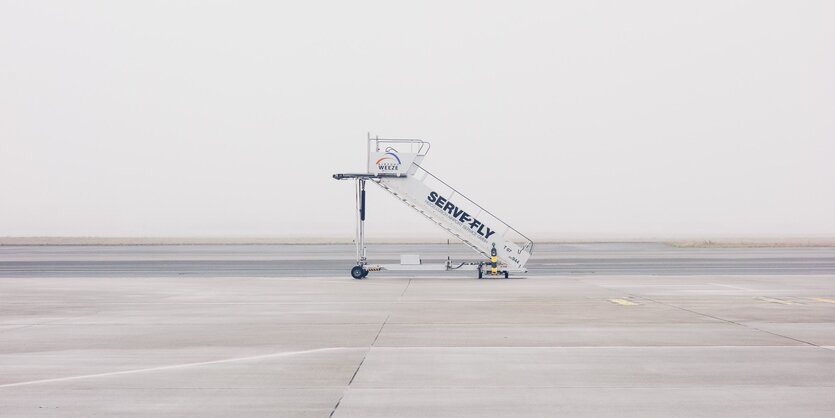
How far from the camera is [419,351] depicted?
13.0m

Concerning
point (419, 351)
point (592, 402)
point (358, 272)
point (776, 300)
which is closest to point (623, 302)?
point (776, 300)

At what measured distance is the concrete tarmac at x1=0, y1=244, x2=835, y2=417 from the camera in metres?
9.27

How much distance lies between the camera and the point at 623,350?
12.9 metres

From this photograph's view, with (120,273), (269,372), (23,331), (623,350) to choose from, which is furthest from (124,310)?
(120,273)

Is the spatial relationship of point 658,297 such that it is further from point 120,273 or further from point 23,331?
point 120,273

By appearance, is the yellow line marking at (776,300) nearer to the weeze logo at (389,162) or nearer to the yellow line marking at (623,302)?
the yellow line marking at (623,302)

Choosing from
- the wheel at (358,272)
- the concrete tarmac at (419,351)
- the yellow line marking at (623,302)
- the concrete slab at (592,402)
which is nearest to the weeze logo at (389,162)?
the wheel at (358,272)

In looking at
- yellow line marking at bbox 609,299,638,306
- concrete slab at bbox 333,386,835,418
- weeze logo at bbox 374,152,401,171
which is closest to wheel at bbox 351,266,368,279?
weeze logo at bbox 374,152,401,171

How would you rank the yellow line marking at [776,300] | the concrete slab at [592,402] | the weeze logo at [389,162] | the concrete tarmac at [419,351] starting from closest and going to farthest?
the concrete slab at [592,402] → the concrete tarmac at [419,351] → the yellow line marking at [776,300] → the weeze logo at [389,162]

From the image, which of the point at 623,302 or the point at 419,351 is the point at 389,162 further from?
the point at 419,351

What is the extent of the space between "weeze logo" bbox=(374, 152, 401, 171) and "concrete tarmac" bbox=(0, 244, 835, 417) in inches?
249

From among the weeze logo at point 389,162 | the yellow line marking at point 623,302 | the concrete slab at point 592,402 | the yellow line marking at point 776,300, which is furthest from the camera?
the weeze logo at point 389,162

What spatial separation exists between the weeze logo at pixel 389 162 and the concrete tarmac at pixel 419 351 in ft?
20.8

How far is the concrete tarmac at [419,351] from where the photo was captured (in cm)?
927
